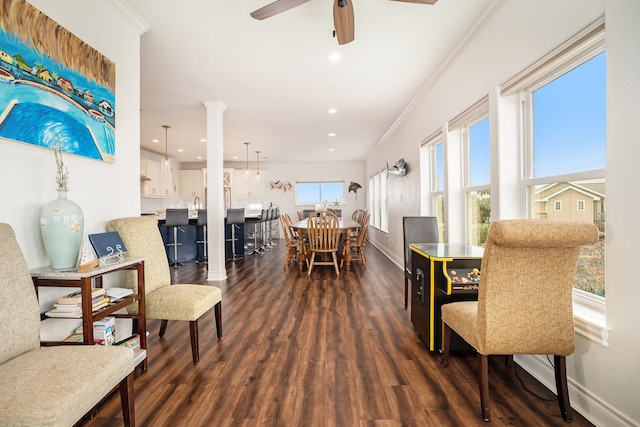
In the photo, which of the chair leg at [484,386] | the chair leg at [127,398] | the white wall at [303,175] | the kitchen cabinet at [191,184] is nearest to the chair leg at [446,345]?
the chair leg at [484,386]

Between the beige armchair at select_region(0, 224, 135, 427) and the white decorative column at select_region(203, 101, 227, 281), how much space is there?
9.65ft

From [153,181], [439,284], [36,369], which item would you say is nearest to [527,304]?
[439,284]

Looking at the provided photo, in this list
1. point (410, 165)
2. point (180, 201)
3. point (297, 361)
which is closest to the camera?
point (297, 361)

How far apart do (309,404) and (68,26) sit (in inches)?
106

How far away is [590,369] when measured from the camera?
145 cm

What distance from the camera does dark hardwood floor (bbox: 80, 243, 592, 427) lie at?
145cm

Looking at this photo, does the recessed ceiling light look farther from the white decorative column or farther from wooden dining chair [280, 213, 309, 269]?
wooden dining chair [280, 213, 309, 269]

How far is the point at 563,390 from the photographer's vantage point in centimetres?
142

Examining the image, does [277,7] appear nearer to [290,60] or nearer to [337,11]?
[337,11]

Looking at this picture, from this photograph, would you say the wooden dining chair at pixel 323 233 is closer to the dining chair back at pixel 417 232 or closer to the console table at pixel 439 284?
the dining chair back at pixel 417 232

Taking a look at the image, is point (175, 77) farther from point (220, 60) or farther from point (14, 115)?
point (14, 115)

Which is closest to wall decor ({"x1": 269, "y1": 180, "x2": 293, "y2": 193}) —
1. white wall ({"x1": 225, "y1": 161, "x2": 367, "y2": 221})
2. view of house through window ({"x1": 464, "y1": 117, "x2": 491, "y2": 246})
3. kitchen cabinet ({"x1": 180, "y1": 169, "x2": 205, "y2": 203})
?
white wall ({"x1": 225, "y1": 161, "x2": 367, "y2": 221})

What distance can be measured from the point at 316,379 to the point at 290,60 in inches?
115

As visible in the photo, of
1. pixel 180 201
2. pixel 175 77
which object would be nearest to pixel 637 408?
pixel 175 77
